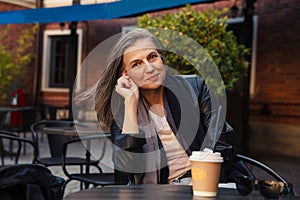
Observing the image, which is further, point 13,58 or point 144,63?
point 13,58

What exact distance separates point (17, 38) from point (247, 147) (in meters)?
6.98

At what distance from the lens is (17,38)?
495 inches

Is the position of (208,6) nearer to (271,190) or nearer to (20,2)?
(20,2)

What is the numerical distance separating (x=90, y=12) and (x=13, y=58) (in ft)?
14.5

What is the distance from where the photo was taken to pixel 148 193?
1585mm

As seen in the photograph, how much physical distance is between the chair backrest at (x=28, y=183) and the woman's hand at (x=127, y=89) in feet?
2.06

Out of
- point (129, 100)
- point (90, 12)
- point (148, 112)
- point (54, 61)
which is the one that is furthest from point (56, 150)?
point (54, 61)

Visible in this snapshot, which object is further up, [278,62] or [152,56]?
[278,62]

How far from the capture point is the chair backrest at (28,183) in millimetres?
2197

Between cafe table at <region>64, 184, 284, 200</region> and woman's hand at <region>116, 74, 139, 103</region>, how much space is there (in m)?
0.39

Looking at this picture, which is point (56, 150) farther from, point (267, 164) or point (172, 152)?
point (267, 164)

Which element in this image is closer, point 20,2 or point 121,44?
point 121,44

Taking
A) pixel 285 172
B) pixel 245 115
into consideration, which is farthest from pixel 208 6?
pixel 285 172

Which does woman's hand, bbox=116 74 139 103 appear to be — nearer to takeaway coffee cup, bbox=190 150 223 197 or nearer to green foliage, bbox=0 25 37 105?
takeaway coffee cup, bbox=190 150 223 197
